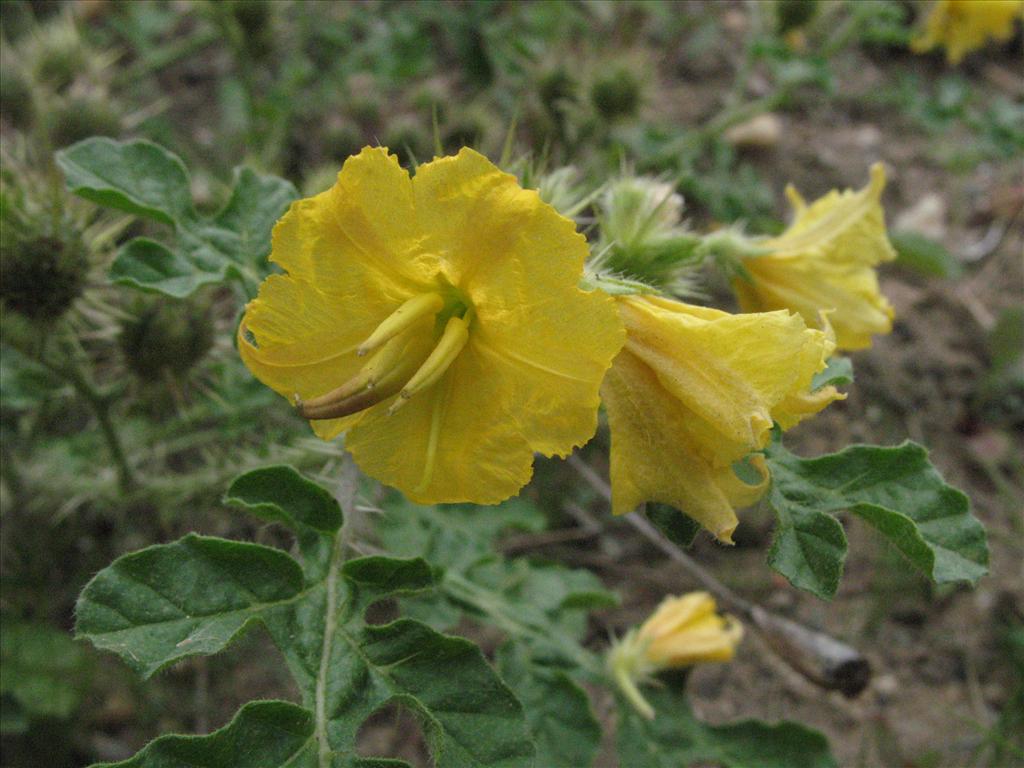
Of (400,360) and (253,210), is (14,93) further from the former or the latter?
(400,360)

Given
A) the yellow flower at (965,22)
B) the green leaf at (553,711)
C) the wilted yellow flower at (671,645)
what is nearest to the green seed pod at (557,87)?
the yellow flower at (965,22)

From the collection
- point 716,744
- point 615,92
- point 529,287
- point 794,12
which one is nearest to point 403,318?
point 529,287

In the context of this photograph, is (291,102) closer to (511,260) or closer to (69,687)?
(69,687)

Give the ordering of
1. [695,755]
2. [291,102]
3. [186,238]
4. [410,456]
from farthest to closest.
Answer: [291,102] → [695,755] → [186,238] → [410,456]

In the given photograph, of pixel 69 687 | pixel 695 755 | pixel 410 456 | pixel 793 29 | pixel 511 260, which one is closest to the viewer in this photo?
pixel 511 260

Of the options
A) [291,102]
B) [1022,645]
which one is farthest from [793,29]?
[1022,645]

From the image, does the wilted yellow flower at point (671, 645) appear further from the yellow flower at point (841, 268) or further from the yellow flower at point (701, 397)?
the yellow flower at point (701, 397)

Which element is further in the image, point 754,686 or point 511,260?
point 754,686
